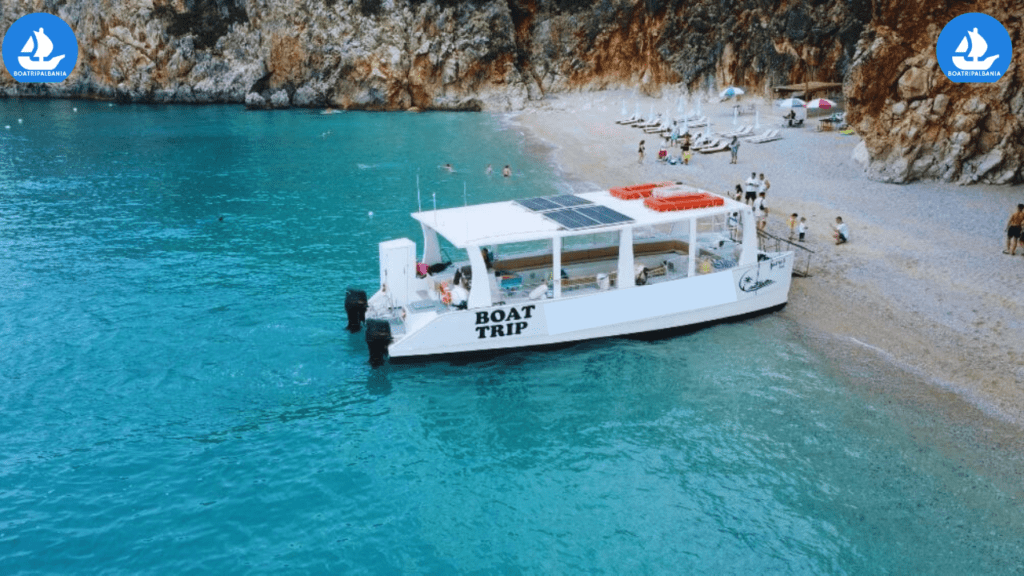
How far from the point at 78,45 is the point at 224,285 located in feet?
322

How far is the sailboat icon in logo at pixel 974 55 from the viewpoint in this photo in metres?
33.0

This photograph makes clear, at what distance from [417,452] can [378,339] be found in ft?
13.7

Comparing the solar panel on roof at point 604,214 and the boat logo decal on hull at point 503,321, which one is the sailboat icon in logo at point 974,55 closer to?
the solar panel on roof at point 604,214

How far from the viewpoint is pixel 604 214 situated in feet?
68.0

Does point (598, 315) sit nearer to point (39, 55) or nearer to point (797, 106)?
point (797, 106)

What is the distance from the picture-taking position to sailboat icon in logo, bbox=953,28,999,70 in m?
33.0

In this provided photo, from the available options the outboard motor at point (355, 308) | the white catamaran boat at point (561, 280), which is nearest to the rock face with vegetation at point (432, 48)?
the white catamaran boat at point (561, 280)

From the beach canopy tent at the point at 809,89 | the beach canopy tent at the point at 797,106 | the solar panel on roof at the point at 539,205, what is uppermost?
the beach canopy tent at the point at 809,89

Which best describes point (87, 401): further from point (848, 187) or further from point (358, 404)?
point (848, 187)

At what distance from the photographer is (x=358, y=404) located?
59.3 ft

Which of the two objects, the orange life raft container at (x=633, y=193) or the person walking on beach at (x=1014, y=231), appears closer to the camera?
the orange life raft container at (x=633, y=193)

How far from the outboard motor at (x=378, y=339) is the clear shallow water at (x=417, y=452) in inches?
20.6

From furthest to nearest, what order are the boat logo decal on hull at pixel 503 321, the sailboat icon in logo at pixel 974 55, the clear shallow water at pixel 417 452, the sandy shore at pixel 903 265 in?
the sailboat icon in logo at pixel 974 55 < the boat logo decal on hull at pixel 503 321 < the sandy shore at pixel 903 265 < the clear shallow water at pixel 417 452

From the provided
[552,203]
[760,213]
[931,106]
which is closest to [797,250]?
[760,213]
